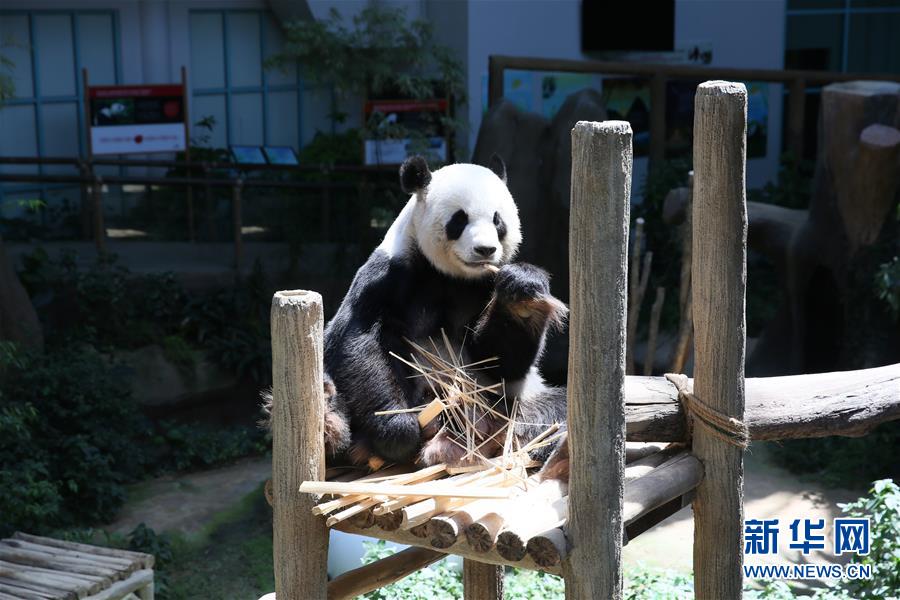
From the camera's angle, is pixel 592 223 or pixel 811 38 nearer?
pixel 592 223

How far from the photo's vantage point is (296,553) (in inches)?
115

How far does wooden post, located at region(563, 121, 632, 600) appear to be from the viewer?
2.50 m

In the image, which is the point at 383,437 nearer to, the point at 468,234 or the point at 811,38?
the point at 468,234

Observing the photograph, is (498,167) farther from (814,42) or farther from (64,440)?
(814,42)

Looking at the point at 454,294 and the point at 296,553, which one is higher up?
the point at 454,294

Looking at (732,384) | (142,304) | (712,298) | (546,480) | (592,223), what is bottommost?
(142,304)

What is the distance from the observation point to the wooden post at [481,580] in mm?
3982

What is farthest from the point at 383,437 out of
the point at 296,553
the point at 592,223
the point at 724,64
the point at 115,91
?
the point at 724,64

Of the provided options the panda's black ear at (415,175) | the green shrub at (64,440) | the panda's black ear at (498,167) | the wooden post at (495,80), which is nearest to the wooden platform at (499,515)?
the panda's black ear at (415,175)

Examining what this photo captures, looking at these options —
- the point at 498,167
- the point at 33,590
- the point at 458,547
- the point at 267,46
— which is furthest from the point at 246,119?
the point at 458,547

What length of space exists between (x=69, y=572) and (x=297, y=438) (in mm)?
3156

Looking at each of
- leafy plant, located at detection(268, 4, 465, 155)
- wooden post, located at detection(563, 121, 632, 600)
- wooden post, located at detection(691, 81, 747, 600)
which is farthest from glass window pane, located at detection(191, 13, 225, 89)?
wooden post, located at detection(563, 121, 632, 600)

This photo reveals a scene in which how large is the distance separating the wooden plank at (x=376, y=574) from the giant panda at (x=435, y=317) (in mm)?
475

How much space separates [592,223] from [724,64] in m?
12.0
